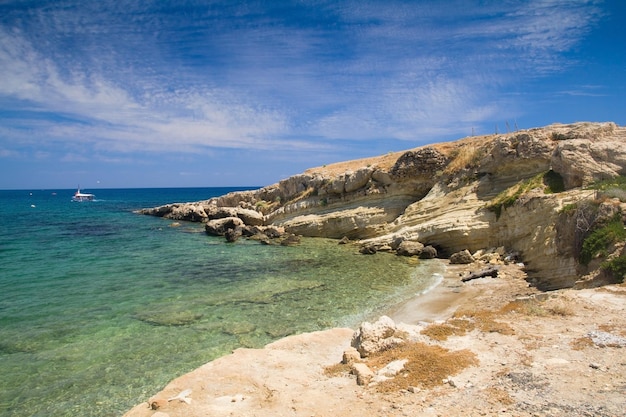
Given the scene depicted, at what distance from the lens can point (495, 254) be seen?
23.1 m

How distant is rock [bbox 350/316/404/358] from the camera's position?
9562mm

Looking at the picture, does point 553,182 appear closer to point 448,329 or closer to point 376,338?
point 448,329

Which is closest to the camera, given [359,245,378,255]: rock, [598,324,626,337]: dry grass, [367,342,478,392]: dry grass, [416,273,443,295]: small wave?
[367,342,478,392]: dry grass

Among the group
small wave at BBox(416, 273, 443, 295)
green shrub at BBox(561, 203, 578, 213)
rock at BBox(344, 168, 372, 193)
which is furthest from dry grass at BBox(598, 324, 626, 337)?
rock at BBox(344, 168, 372, 193)

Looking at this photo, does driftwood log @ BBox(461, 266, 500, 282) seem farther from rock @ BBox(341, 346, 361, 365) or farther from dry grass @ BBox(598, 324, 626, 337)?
rock @ BBox(341, 346, 361, 365)

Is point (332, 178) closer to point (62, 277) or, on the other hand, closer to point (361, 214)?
point (361, 214)

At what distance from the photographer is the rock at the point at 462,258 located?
77.8ft

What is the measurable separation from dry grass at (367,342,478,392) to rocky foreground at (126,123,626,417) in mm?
39

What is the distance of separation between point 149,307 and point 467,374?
1348 centimetres

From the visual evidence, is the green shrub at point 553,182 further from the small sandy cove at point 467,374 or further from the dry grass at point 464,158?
the small sandy cove at point 467,374

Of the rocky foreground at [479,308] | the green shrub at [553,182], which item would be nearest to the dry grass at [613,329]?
the rocky foreground at [479,308]

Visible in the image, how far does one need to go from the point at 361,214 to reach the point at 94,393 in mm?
27096

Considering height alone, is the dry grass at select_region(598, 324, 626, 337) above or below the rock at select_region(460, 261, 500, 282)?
above

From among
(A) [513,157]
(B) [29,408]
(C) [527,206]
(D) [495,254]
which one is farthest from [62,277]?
(A) [513,157]
